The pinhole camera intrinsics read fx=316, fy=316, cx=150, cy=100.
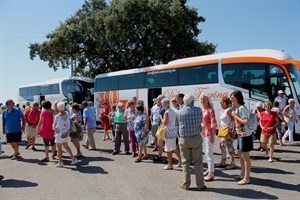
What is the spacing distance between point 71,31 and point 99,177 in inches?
958

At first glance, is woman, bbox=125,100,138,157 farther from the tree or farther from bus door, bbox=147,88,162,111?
the tree

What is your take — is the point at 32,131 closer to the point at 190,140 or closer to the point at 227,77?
the point at 190,140

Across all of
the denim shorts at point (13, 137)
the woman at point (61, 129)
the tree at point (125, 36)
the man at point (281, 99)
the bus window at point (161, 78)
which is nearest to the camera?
the woman at point (61, 129)

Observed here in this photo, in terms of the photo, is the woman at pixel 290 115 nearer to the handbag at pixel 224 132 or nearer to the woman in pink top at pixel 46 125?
the handbag at pixel 224 132

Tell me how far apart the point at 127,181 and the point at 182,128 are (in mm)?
1822

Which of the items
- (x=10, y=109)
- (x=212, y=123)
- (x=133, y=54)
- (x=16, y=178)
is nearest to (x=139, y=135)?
(x=212, y=123)

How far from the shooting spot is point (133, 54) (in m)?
29.8

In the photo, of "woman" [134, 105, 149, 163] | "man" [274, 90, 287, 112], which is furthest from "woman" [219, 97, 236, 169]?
"man" [274, 90, 287, 112]

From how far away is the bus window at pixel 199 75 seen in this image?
15422mm

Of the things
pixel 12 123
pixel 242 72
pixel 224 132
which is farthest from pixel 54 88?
pixel 224 132

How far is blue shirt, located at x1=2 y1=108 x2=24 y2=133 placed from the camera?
975cm

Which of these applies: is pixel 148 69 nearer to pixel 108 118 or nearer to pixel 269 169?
pixel 108 118

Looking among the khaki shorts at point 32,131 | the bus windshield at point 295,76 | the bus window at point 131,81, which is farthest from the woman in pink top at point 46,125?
the bus window at point 131,81

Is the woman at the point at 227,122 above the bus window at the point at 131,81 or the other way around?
the other way around
